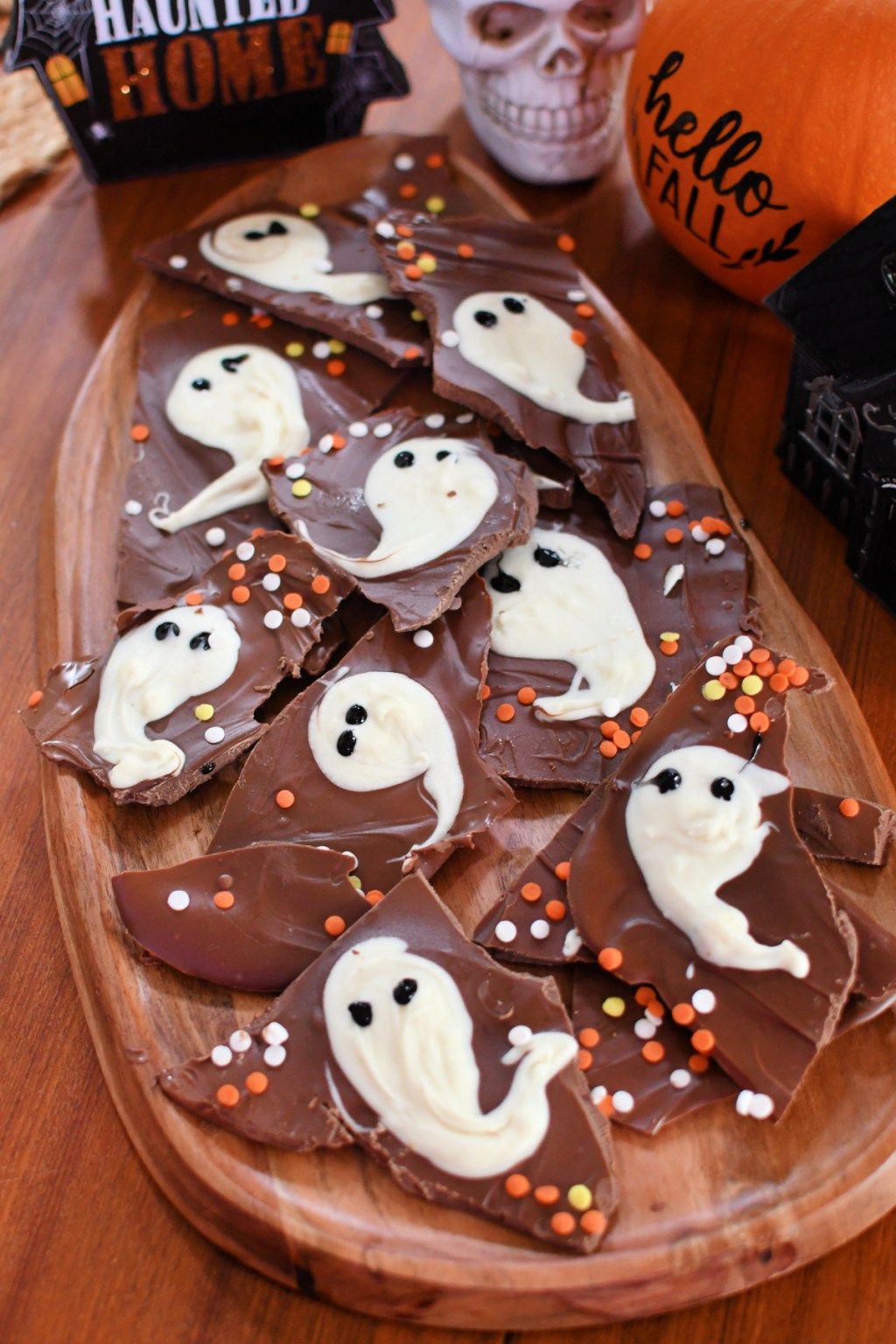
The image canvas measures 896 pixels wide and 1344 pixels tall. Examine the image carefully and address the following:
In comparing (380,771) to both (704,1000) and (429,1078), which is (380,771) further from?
(704,1000)

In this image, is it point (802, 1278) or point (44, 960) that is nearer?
point (802, 1278)

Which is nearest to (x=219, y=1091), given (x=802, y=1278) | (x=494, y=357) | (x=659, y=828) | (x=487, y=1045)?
(x=487, y=1045)

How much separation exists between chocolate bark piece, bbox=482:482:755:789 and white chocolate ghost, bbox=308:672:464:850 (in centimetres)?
12

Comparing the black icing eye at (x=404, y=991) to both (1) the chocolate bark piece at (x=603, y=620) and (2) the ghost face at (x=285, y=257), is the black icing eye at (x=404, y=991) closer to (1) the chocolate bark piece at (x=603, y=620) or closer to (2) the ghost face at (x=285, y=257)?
(1) the chocolate bark piece at (x=603, y=620)

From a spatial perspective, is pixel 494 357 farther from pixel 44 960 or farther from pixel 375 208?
pixel 44 960

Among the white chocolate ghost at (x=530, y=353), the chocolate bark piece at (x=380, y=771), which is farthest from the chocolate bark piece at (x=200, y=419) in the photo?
the chocolate bark piece at (x=380, y=771)

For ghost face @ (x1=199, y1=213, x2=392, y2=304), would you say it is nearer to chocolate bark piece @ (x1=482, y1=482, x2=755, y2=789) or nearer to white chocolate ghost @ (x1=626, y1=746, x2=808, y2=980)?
chocolate bark piece @ (x1=482, y1=482, x2=755, y2=789)

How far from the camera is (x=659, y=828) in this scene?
80.8 inches

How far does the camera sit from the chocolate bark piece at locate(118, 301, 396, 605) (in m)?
2.54

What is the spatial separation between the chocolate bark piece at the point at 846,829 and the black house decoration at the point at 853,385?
580 mm

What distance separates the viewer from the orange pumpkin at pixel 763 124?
7.62 feet

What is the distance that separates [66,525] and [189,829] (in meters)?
0.78

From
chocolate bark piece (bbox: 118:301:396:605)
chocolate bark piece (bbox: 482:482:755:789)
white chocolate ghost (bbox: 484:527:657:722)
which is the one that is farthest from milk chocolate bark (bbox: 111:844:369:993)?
chocolate bark piece (bbox: 118:301:396:605)

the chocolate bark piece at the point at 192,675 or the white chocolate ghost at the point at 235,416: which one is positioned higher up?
the white chocolate ghost at the point at 235,416
